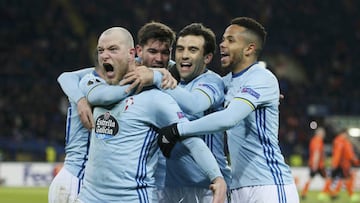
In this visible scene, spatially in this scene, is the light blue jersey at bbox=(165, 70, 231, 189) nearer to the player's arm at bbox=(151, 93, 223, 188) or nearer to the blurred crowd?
the player's arm at bbox=(151, 93, 223, 188)

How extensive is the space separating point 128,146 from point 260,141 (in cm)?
112

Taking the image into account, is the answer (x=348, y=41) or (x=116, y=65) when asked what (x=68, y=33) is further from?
(x=116, y=65)

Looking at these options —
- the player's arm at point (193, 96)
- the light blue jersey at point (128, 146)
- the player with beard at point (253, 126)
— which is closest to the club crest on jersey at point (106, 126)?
the light blue jersey at point (128, 146)

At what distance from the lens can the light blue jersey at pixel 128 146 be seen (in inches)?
198

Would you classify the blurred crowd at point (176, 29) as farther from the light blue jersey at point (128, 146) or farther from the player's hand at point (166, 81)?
the light blue jersey at point (128, 146)

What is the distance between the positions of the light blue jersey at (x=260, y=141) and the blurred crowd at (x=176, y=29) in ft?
67.2

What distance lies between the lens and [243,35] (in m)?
5.90

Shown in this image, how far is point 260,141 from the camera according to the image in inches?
227

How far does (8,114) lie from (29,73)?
3.35 metres

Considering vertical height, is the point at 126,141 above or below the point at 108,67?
below

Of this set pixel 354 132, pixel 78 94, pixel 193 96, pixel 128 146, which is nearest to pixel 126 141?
pixel 128 146

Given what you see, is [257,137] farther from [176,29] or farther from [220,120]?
[176,29]

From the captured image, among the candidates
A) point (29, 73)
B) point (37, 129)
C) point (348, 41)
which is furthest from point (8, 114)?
point (348, 41)

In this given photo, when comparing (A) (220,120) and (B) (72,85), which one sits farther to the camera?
(B) (72,85)
